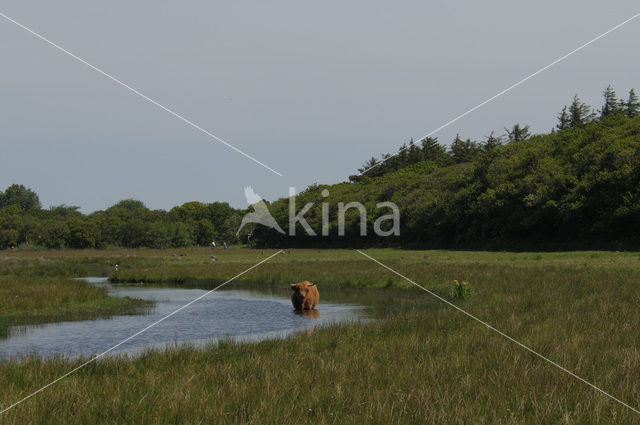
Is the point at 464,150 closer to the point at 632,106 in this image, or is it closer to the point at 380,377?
the point at 632,106

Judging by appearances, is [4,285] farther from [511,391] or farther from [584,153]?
[584,153]

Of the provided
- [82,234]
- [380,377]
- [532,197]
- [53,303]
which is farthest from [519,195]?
[82,234]

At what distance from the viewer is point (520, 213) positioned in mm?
62469

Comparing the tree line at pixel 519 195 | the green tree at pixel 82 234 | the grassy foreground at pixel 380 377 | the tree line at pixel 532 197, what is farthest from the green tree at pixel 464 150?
the grassy foreground at pixel 380 377

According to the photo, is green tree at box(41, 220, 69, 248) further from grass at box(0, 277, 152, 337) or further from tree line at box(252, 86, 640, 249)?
grass at box(0, 277, 152, 337)

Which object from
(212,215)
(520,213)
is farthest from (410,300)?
(212,215)

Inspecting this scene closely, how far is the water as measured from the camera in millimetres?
15547

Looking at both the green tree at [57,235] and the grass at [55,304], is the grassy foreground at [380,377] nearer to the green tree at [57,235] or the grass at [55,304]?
the grass at [55,304]

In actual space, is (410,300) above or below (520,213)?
below

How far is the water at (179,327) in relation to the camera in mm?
15547

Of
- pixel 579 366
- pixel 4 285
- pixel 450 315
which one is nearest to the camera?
pixel 579 366

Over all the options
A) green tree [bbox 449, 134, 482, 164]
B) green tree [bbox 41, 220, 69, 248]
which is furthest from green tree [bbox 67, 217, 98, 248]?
green tree [bbox 449, 134, 482, 164]

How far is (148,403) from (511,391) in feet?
16.0

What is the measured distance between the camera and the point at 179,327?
19.4 meters
